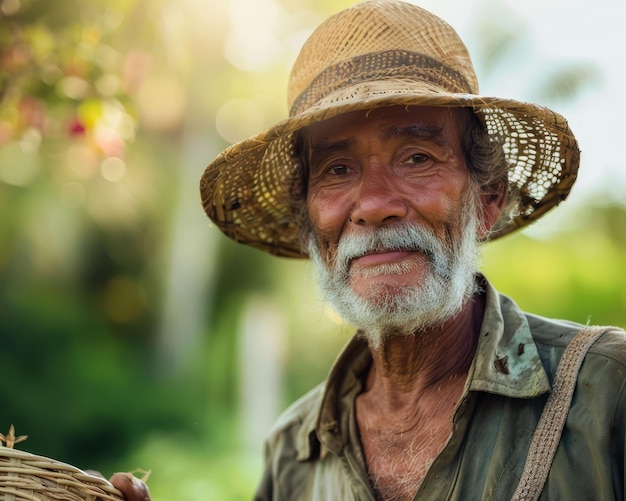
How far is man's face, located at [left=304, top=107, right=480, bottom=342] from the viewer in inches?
88.9

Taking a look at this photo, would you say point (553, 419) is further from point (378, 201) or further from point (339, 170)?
point (339, 170)

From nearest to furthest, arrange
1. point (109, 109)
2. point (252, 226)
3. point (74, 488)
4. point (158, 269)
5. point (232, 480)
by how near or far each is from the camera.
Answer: point (74, 488), point (252, 226), point (109, 109), point (232, 480), point (158, 269)

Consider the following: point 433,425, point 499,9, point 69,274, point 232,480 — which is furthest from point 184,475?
point 499,9

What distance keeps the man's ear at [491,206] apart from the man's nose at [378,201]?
381 millimetres

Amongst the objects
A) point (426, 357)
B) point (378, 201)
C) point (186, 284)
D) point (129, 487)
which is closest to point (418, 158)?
point (378, 201)

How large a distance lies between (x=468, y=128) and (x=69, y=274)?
843 cm

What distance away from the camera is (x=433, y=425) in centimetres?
232

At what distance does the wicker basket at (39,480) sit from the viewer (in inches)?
63.7

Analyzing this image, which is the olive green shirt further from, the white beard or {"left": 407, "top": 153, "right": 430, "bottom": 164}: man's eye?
{"left": 407, "top": 153, "right": 430, "bottom": 164}: man's eye

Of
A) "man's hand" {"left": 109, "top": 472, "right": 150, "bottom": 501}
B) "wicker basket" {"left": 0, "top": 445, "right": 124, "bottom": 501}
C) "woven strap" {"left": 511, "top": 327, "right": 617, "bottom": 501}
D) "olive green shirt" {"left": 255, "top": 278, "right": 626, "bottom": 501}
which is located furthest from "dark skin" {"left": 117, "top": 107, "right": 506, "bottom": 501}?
"wicker basket" {"left": 0, "top": 445, "right": 124, "bottom": 501}

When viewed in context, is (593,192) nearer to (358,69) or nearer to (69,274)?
(69,274)

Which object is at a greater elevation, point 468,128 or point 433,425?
point 468,128

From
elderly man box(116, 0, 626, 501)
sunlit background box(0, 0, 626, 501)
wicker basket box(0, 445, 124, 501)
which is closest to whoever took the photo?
wicker basket box(0, 445, 124, 501)

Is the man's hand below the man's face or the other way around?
below
